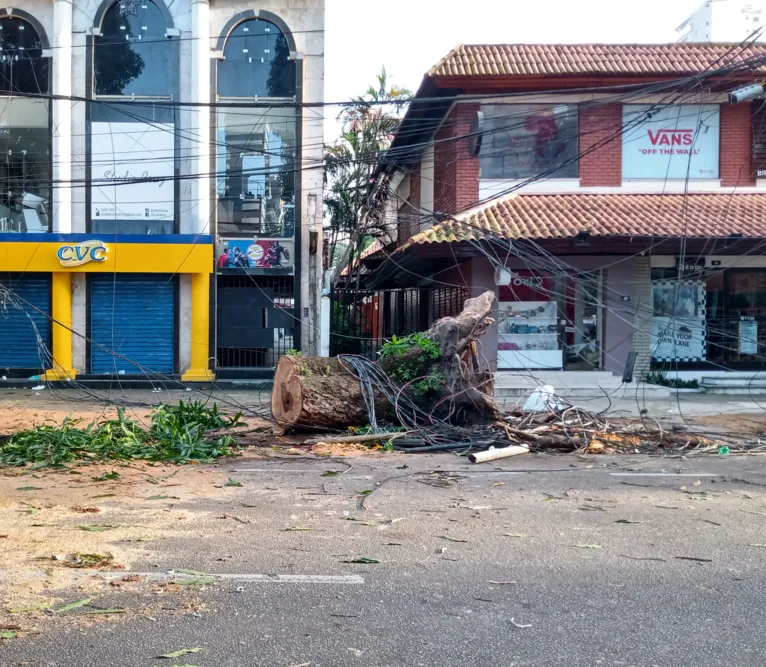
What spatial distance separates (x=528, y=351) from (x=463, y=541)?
12188mm

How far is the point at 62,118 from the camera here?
18953 mm

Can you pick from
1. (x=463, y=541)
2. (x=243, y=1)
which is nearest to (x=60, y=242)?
(x=243, y=1)

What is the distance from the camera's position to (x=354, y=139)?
2264 cm

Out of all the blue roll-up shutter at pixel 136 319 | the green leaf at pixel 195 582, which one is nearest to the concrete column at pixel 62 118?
the blue roll-up shutter at pixel 136 319

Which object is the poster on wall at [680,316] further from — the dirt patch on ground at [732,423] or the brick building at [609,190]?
the dirt patch on ground at [732,423]

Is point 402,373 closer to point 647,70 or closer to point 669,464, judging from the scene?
point 669,464

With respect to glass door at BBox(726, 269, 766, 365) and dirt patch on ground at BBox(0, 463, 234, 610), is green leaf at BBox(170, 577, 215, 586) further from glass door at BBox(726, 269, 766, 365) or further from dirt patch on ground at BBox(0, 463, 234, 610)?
glass door at BBox(726, 269, 766, 365)

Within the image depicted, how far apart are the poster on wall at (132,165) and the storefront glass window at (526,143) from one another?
7.80m

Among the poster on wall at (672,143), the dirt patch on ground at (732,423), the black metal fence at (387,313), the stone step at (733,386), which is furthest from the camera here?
the black metal fence at (387,313)

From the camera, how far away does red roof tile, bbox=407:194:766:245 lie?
15852mm

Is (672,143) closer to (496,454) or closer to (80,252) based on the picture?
(496,454)

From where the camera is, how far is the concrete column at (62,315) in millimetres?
19125

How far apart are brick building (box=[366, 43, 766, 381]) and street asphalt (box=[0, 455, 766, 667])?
9848 millimetres

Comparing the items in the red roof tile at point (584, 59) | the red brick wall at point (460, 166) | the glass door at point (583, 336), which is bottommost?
the glass door at point (583, 336)
